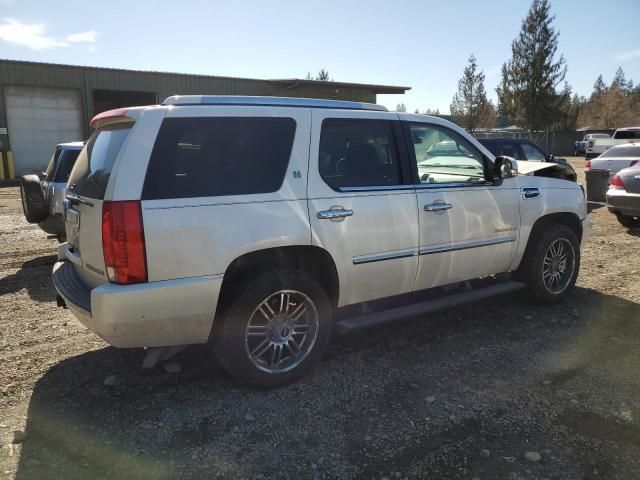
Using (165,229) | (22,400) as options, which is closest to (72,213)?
(165,229)

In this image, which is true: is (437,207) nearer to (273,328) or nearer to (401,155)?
(401,155)

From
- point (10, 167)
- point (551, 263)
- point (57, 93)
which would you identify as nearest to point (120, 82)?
point (57, 93)

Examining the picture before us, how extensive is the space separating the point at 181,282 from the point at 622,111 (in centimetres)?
6712

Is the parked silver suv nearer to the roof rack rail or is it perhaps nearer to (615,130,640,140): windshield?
the roof rack rail

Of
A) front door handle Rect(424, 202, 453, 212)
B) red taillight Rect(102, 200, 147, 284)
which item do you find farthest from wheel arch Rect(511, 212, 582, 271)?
red taillight Rect(102, 200, 147, 284)

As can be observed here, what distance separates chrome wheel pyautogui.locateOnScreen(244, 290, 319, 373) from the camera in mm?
3559

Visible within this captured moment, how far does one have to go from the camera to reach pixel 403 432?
3.12 m

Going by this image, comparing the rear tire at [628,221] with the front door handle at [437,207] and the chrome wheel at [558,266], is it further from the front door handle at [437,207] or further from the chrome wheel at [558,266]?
the front door handle at [437,207]

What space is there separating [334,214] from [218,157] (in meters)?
0.91

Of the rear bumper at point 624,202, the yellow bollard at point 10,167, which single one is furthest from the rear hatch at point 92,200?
the yellow bollard at point 10,167

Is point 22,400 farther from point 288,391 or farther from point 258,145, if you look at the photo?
point 258,145

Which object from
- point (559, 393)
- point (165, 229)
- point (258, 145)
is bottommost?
point (559, 393)

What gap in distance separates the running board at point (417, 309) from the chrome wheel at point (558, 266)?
381 millimetres

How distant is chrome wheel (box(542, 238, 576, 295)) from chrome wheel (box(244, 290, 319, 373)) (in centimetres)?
280
